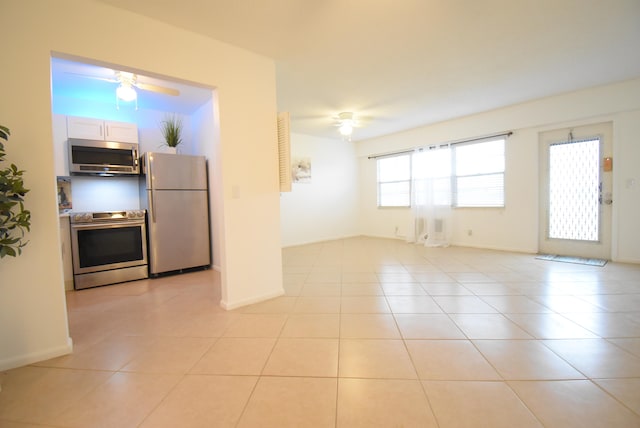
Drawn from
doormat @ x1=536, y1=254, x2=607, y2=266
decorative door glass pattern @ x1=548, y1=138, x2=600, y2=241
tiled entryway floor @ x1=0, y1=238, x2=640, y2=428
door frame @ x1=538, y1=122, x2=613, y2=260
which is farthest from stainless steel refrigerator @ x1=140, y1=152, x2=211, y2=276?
decorative door glass pattern @ x1=548, y1=138, x2=600, y2=241

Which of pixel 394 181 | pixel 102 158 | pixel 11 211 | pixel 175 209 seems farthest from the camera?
pixel 394 181

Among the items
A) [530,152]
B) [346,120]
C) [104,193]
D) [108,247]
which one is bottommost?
[108,247]

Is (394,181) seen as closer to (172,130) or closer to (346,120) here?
(346,120)

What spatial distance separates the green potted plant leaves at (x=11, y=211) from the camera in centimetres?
154

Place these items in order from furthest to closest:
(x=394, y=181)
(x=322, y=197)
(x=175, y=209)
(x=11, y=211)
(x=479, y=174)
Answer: (x=394, y=181) < (x=322, y=197) < (x=479, y=174) < (x=175, y=209) < (x=11, y=211)

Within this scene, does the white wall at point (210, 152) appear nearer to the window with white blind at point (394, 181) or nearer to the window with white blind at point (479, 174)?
the window with white blind at point (394, 181)

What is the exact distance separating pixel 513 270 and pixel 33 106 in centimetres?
513

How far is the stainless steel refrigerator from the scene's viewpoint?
12.1 ft

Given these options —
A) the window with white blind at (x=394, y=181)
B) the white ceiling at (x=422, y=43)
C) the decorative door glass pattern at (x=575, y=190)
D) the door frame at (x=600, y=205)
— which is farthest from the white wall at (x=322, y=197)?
the decorative door glass pattern at (x=575, y=190)

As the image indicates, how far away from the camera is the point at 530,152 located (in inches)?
182

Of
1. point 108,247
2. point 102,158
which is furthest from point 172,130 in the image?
point 108,247

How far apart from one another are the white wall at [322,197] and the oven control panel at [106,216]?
275 cm

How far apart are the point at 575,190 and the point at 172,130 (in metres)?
6.39

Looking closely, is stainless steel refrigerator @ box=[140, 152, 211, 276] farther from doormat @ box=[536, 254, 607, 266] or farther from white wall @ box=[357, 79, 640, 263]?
doormat @ box=[536, 254, 607, 266]
